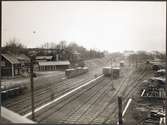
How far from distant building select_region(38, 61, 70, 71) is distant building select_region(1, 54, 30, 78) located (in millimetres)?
151

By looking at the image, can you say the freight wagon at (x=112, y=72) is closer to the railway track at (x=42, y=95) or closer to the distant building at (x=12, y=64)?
the railway track at (x=42, y=95)

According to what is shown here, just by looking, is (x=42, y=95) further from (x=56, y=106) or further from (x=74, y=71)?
Result: (x=74, y=71)

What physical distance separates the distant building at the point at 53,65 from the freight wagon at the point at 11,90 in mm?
Result: 251

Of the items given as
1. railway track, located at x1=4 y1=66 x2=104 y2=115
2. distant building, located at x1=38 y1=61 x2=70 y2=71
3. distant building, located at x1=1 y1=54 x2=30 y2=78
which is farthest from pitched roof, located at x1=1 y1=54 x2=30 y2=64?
railway track, located at x1=4 y1=66 x2=104 y2=115

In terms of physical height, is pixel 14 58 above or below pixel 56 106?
above

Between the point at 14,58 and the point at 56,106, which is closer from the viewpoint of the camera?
the point at 56,106

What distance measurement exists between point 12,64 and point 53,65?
1.34 feet

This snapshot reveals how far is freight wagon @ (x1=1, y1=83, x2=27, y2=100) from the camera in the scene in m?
2.20

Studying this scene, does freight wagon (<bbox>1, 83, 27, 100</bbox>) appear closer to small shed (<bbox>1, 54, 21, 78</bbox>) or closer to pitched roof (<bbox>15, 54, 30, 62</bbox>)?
small shed (<bbox>1, 54, 21, 78</bbox>)

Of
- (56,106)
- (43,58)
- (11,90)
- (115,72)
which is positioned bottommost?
(56,106)

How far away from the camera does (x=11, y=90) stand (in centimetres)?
221

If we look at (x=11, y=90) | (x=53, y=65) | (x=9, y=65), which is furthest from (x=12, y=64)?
(x=53, y=65)

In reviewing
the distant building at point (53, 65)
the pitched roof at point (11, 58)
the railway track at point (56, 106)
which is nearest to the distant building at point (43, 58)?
the distant building at point (53, 65)

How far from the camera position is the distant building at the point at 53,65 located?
2.22 metres
